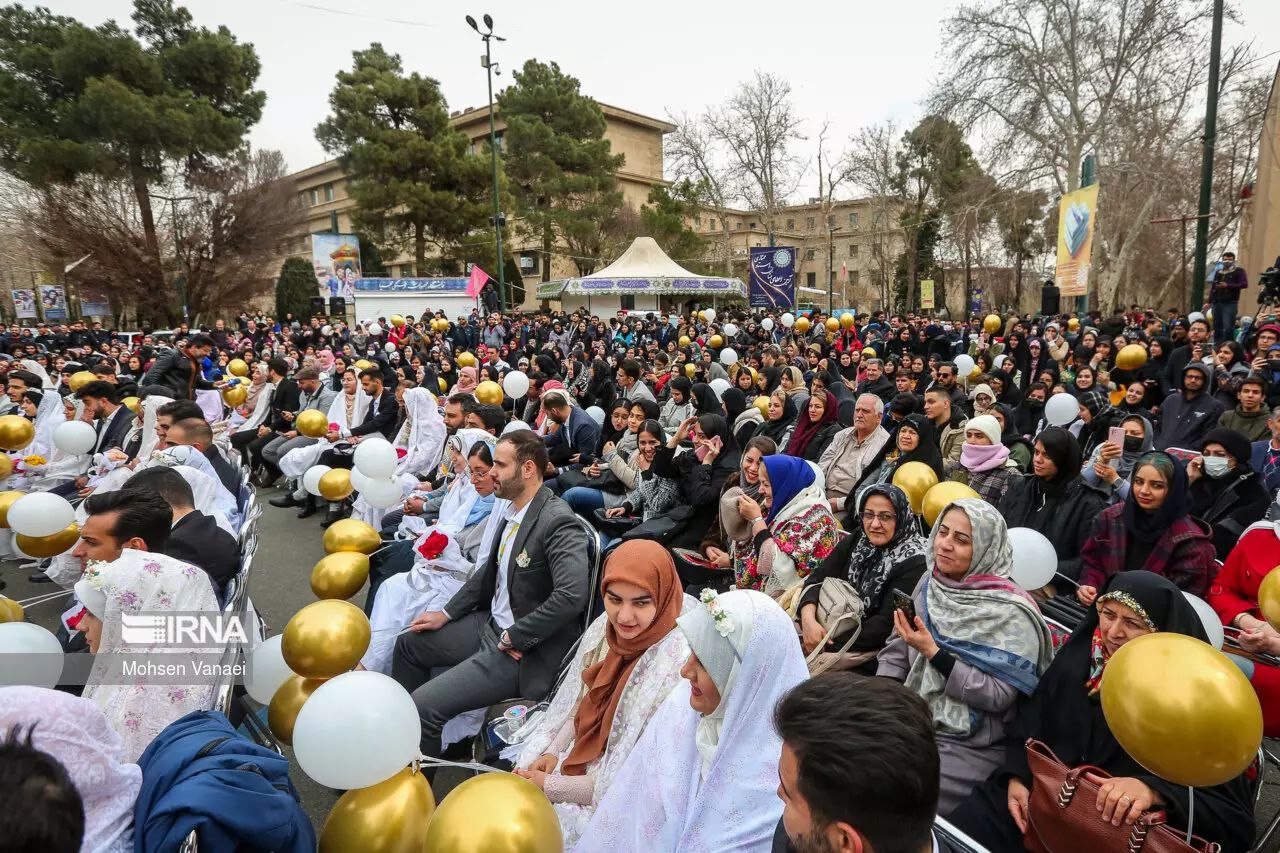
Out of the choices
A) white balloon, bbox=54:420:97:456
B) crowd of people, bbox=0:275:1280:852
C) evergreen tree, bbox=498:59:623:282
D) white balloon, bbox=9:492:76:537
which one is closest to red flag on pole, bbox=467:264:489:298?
evergreen tree, bbox=498:59:623:282

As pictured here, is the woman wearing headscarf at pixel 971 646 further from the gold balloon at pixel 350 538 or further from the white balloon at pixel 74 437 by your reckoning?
the white balloon at pixel 74 437

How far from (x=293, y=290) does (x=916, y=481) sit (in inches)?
1424

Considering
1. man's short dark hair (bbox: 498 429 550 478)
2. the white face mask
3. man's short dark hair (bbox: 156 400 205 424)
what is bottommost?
the white face mask

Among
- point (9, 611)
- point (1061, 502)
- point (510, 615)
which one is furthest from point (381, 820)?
point (1061, 502)

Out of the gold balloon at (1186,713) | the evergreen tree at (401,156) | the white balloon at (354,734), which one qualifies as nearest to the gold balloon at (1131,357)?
the gold balloon at (1186,713)

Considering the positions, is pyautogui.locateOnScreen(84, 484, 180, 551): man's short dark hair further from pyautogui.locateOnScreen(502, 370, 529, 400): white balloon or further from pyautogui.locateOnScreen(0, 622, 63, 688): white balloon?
pyautogui.locateOnScreen(502, 370, 529, 400): white balloon

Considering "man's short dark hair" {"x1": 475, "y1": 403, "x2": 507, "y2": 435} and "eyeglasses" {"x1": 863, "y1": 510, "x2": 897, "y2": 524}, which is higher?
"man's short dark hair" {"x1": 475, "y1": 403, "x2": 507, "y2": 435}

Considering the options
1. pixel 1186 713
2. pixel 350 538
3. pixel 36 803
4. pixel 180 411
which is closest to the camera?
pixel 36 803

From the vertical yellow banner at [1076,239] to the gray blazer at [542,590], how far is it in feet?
40.0

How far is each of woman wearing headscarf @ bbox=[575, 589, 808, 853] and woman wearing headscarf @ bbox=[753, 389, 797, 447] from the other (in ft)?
16.3

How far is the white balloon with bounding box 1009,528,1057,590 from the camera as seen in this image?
3.15 m

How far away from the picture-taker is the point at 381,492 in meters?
5.08

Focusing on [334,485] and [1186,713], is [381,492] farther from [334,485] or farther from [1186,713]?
[1186,713]

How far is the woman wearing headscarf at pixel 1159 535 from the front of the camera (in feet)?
10.7
